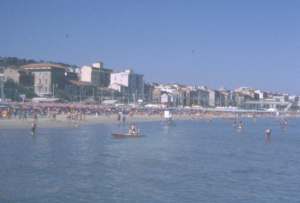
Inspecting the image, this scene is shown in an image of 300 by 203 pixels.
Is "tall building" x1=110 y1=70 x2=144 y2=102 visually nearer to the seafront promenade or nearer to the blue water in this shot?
the seafront promenade

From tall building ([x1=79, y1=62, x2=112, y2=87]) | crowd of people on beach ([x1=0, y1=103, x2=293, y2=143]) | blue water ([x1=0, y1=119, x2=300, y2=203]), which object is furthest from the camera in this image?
tall building ([x1=79, y1=62, x2=112, y2=87])

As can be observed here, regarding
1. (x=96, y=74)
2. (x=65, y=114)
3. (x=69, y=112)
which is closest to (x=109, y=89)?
(x=96, y=74)

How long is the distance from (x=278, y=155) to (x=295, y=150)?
14.9ft

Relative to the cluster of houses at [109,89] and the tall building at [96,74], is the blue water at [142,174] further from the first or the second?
the tall building at [96,74]

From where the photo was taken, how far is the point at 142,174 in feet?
71.9

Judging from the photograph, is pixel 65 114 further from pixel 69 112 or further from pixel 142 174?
pixel 142 174

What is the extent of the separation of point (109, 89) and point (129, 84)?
15618mm

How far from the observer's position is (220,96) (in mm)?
175500

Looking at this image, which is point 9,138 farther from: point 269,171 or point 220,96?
point 220,96

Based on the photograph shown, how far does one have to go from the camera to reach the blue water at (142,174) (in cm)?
1773

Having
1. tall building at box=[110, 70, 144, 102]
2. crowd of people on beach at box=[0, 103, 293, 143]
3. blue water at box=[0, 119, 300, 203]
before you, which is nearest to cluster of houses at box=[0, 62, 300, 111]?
tall building at box=[110, 70, 144, 102]

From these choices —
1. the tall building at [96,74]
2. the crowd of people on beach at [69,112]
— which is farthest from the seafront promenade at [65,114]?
the tall building at [96,74]

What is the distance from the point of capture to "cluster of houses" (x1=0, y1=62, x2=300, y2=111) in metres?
105

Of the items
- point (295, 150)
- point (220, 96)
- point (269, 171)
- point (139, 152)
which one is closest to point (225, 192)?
point (269, 171)
